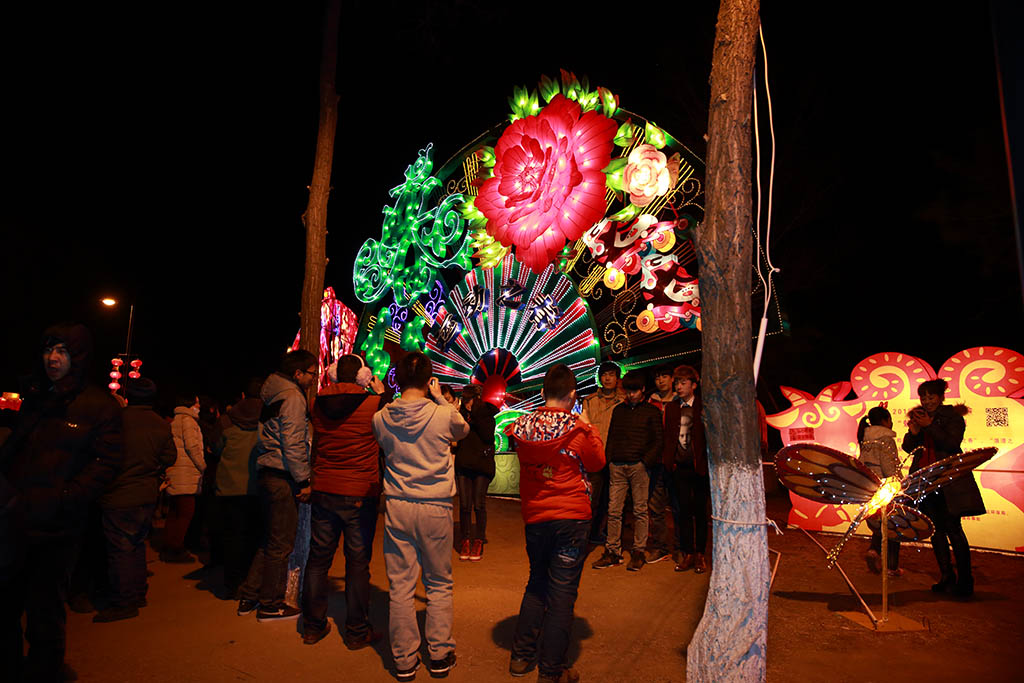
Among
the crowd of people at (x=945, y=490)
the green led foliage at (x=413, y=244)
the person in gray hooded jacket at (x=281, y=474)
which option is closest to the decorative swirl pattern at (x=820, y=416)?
the crowd of people at (x=945, y=490)

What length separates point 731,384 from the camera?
3.82 meters

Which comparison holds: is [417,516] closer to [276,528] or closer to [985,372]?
[276,528]

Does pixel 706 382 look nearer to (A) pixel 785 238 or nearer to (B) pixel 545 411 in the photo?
(B) pixel 545 411

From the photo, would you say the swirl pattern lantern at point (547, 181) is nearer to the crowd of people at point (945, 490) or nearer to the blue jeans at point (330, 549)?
the crowd of people at point (945, 490)

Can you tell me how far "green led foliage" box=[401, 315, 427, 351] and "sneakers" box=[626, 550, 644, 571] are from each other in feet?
20.1

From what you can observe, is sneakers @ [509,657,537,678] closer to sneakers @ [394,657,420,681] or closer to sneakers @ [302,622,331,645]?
sneakers @ [394,657,420,681]

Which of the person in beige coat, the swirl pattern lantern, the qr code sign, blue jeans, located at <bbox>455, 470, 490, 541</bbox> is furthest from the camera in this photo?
the swirl pattern lantern

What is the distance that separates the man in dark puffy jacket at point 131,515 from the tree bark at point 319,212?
201cm

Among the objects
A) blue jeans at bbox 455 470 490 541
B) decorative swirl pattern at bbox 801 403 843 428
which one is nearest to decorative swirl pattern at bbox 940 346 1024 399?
decorative swirl pattern at bbox 801 403 843 428

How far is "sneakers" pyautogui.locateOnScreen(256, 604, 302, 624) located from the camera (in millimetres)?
5164

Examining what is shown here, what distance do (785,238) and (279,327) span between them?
20.7 m

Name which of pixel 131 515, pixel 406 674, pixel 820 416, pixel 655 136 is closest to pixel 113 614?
pixel 131 515

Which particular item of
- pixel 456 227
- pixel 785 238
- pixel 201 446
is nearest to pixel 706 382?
pixel 201 446

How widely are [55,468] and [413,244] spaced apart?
8.56 m
